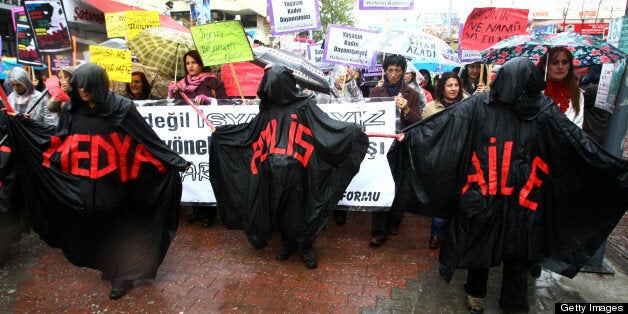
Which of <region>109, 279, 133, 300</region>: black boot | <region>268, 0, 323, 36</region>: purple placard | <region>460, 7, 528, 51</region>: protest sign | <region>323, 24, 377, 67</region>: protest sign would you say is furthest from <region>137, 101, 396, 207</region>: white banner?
<region>460, 7, 528, 51</region>: protest sign

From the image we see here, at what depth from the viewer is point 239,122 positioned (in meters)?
4.89

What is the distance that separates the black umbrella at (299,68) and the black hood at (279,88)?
733mm

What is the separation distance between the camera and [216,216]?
5.38 metres

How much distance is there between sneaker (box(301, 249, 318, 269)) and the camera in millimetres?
3992

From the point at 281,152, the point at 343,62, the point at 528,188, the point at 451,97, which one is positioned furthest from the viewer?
the point at 343,62

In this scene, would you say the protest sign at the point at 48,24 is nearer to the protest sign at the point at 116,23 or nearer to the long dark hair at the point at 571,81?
the protest sign at the point at 116,23

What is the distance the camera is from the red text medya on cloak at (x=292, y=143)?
3.83 m

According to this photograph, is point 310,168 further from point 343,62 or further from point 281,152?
point 343,62

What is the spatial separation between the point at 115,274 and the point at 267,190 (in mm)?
1523

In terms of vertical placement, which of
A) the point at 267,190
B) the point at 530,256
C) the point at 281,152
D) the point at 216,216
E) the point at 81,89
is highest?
the point at 81,89

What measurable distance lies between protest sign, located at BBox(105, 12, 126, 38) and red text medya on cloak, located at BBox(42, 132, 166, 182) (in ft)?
13.4

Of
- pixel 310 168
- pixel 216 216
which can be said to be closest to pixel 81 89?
pixel 310 168

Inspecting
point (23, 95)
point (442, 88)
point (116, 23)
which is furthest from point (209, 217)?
point (116, 23)

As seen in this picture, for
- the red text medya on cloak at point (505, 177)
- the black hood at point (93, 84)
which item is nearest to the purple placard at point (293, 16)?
the black hood at point (93, 84)
